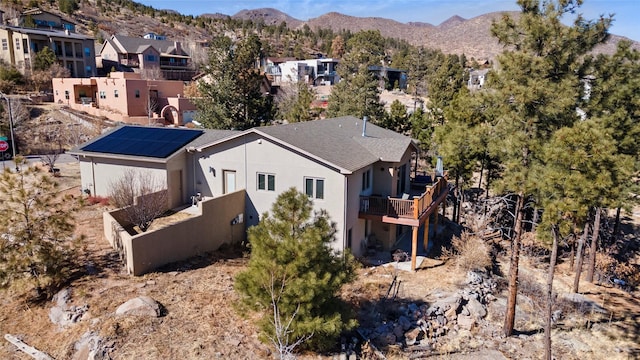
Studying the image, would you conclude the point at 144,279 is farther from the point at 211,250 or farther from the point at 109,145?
the point at 109,145

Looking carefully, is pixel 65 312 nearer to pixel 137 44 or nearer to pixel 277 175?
pixel 277 175

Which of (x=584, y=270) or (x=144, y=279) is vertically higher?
(x=144, y=279)

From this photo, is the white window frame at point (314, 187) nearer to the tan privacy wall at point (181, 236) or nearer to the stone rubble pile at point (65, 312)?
the tan privacy wall at point (181, 236)

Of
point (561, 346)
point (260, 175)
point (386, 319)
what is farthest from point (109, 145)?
point (561, 346)

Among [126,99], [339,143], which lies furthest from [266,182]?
[126,99]

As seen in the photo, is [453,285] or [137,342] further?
[453,285]

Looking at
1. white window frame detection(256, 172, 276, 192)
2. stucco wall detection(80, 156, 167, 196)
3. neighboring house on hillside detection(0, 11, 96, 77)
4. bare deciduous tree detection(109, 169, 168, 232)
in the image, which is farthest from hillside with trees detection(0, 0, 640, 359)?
neighboring house on hillside detection(0, 11, 96, 77)
